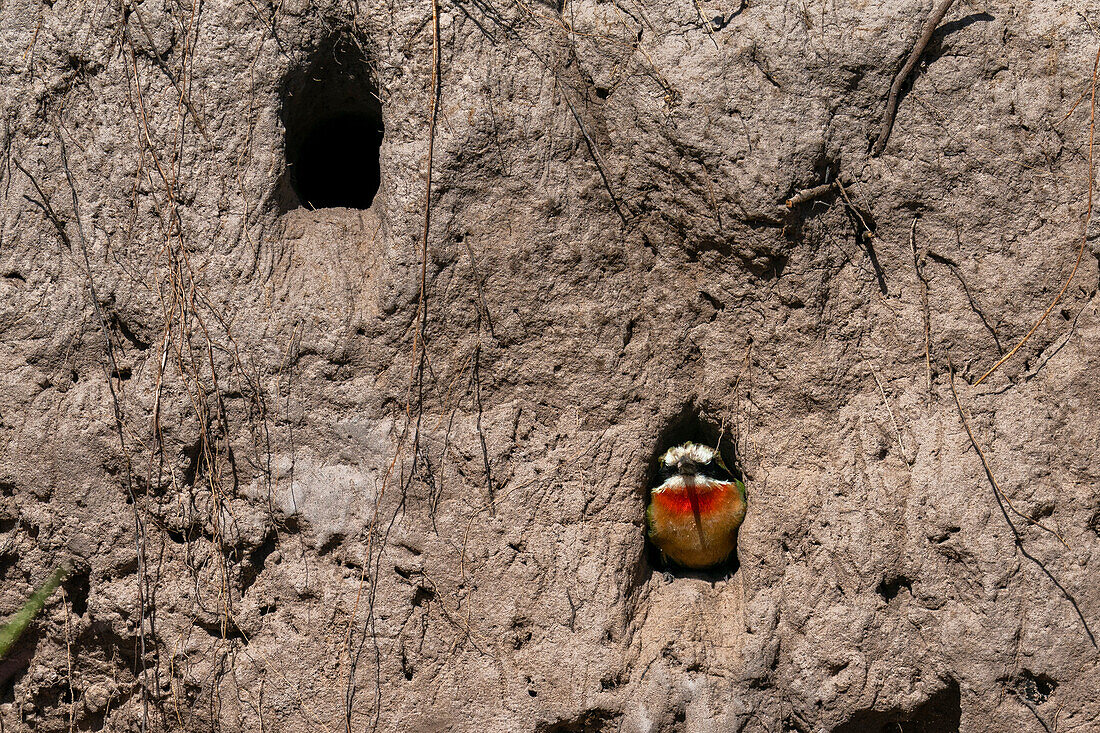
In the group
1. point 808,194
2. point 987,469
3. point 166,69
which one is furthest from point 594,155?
point 987,469

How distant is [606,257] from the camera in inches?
89.5

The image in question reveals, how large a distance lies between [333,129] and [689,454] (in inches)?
55.3

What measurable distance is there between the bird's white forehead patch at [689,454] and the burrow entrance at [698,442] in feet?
0.07

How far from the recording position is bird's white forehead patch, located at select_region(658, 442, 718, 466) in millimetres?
2375

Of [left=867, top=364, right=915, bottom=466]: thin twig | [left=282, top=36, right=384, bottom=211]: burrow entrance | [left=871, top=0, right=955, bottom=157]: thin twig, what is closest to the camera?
[left=871, top=0, right=955, bottom=157]: thin twig

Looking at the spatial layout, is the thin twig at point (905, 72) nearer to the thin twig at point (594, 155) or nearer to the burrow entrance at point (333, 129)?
the thin twig at point (594, 155)

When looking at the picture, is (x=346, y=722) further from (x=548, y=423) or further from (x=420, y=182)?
(x=420, y=182)

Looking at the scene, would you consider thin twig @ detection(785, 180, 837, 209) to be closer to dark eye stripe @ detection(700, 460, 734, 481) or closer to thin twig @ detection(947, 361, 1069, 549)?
thin twig @ detection(947, 361, 1069, 549)

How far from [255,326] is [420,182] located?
1.83 feet

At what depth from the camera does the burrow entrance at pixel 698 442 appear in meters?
2.35

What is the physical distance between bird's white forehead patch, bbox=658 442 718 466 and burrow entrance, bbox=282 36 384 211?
1082mm

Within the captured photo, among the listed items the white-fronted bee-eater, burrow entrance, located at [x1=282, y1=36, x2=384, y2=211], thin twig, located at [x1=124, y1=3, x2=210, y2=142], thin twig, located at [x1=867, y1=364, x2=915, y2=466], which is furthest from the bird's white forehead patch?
thin twig, located at [x1=124, y1=3, x2=210, y2=142]

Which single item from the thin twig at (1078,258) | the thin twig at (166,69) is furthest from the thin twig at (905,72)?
the thin twig at (166,69)

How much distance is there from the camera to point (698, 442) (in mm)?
2455
